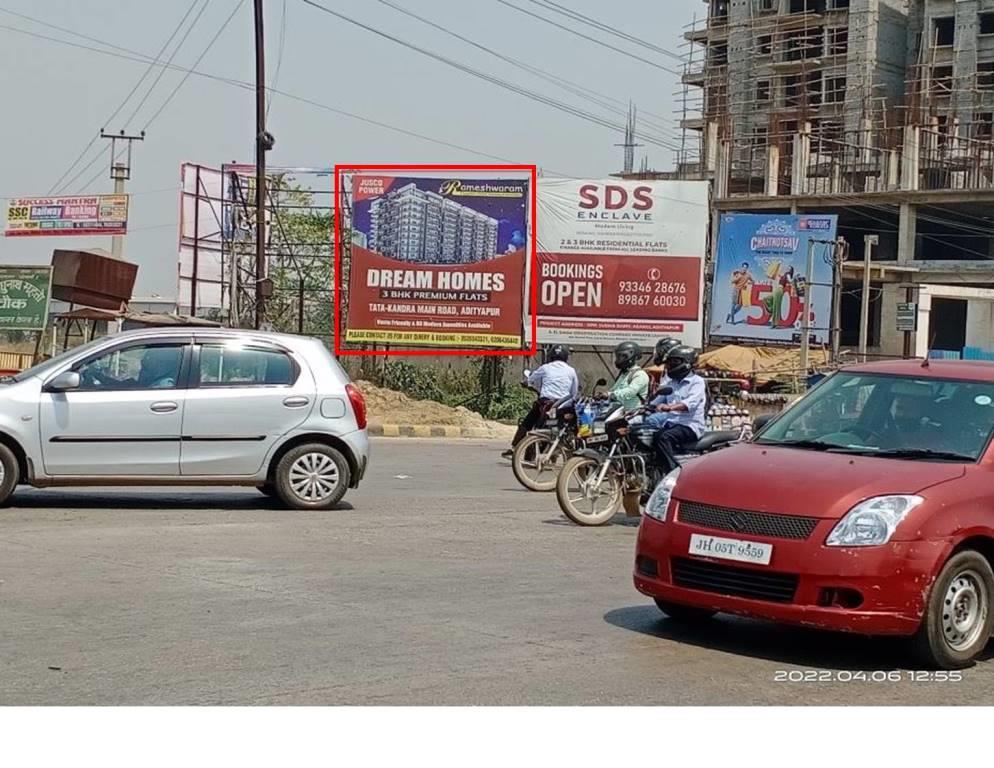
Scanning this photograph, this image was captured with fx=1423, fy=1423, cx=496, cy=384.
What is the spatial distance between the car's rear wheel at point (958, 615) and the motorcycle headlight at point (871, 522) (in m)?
0.34

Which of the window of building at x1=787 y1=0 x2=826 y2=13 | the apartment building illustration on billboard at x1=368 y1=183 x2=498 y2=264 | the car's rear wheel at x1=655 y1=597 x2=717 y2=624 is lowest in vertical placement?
the car's rear wheel at x1=655 y1=597 x2=717 y2=624

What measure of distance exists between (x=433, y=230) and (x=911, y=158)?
38538 millimetres

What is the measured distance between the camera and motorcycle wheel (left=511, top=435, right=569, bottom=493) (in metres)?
16.3

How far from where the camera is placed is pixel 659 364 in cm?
1531

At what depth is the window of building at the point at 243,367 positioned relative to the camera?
1289cm

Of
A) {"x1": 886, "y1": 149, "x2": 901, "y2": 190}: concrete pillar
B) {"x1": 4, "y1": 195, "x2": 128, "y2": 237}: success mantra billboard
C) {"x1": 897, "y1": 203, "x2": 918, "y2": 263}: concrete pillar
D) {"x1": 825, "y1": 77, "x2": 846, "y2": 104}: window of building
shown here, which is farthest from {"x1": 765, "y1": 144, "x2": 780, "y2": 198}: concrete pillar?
{"x1": 4, "y1": 195, "x2": 128, "y2": 237}: success mantra billboard

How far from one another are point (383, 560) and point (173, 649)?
343 cm

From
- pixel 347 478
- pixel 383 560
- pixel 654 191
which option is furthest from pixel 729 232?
pixel 383 560

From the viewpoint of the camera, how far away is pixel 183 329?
12953 millimetres

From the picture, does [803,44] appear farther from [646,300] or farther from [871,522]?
[871,522]

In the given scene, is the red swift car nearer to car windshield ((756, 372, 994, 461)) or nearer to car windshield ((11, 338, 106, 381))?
car windshield ((756, 372, 994, 461))

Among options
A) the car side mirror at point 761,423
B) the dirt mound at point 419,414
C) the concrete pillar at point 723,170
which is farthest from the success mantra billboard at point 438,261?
the concrete pillar at point 723,170

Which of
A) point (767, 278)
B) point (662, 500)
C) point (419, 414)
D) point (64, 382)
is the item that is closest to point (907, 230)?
point (767, 278)

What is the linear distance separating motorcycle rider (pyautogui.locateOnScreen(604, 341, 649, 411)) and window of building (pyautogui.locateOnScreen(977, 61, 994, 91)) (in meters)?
59.9
